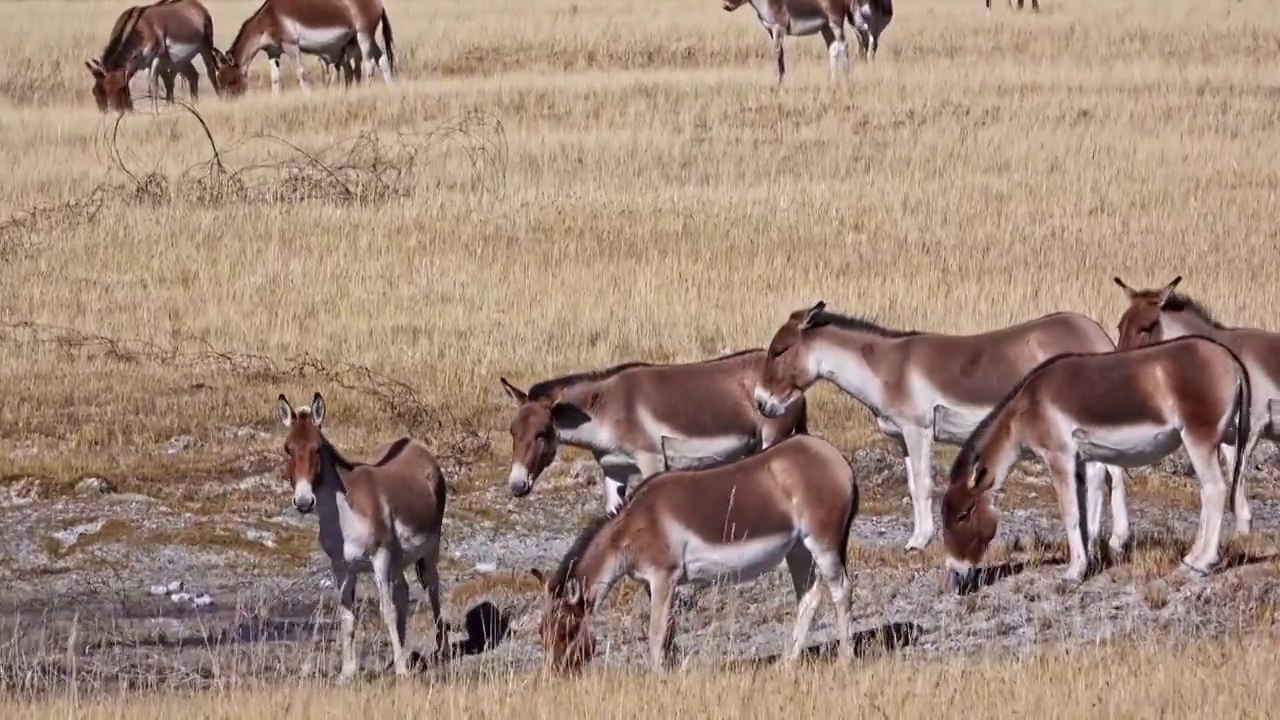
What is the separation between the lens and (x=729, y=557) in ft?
34.7

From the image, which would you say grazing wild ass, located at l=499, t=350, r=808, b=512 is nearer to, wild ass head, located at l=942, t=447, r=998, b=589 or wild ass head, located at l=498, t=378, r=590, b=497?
wild ass head, located at l=498, t=378, r=590, b=497

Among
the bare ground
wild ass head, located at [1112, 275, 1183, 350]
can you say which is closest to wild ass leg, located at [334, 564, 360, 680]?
the bare ground

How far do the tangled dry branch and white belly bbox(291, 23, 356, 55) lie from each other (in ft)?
61.7

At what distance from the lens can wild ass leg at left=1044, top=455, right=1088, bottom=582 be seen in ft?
39.4

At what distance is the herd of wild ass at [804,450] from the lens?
1062 cm

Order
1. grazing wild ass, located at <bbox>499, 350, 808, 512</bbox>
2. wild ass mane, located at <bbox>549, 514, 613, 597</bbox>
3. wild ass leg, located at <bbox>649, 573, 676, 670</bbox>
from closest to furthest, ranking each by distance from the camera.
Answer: wild ass leg, located at <bbox>649, 573, 676, 670</bbox> → wild ass mane, located at <bbox>549, 514, 613, 597</bbox> → grazing wild ass, located at <bbox>499, 350, 808, 512</bbox>

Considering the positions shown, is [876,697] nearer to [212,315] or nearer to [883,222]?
[212,315]

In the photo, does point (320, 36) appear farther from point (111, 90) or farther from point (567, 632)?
point (567, 632)

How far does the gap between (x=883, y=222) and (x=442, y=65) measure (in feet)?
59.7

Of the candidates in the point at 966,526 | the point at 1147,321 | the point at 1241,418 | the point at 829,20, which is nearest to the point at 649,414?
the point at 966,526

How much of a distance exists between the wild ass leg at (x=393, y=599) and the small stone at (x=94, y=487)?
3.82 meters

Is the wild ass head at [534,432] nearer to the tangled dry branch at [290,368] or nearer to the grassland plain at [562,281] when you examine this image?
the grassland plain at [562,281]

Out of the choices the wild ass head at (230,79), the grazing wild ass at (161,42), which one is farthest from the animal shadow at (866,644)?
the wild ass head at (230,79)

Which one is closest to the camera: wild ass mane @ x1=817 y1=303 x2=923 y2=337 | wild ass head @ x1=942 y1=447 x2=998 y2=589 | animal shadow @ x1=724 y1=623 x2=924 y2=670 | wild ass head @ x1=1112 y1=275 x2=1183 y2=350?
animal shadow @ x1=724 y1=623 x2=924 y2=670
